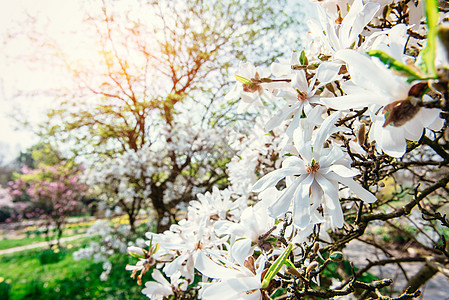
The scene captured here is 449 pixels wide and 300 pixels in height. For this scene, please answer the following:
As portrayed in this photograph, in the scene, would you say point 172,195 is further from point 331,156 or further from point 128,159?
point 331,156

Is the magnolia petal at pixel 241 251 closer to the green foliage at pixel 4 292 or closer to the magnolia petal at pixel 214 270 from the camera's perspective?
the magnolia petal at pixel 214 270

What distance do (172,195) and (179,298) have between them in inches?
166

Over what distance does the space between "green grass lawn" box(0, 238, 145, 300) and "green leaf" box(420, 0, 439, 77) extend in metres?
4.31

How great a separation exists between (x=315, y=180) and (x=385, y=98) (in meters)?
0.25

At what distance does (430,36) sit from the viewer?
0.29 meters

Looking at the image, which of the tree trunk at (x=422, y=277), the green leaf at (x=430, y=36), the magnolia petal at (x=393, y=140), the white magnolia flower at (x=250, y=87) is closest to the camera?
the green leaf at (x=430, y=36)

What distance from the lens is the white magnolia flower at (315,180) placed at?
0.52 metres

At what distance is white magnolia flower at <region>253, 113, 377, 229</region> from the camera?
52 centimetres

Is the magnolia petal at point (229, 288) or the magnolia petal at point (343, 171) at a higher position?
the magnolia petal at point (343, 171)

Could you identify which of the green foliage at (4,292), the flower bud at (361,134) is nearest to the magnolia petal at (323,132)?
the flower bud at (361,134)

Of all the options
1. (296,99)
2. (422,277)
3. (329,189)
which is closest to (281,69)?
(296,99)

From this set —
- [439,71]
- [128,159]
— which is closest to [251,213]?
[439,71]

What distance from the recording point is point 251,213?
70cm

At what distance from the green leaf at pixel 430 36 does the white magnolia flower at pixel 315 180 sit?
0.21 m
